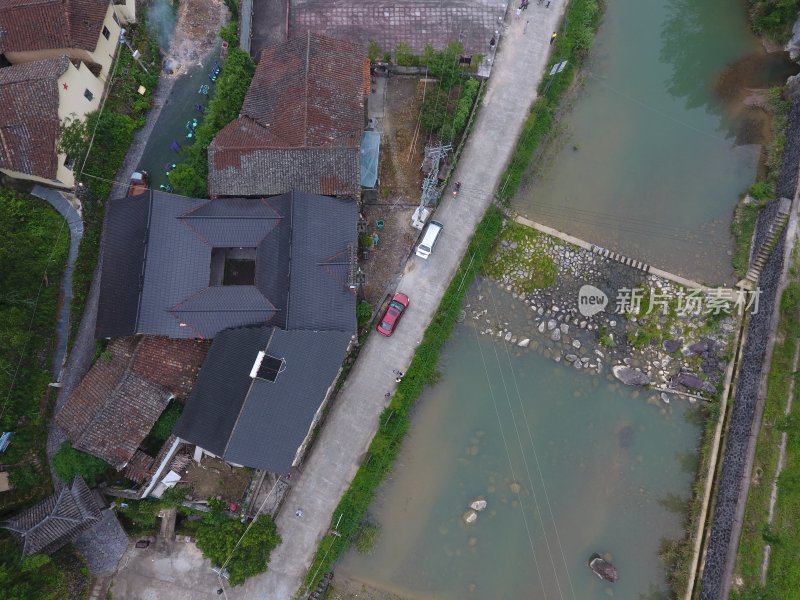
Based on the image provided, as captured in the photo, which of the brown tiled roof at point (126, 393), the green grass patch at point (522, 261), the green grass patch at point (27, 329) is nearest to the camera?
the brown tiled roof at point (126, 393)

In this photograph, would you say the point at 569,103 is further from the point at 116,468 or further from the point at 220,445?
the point at 116,468

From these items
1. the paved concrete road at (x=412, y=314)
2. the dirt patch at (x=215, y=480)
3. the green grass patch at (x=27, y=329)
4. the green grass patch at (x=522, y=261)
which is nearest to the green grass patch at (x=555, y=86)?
the paved concrete road at (x=412, y=314)

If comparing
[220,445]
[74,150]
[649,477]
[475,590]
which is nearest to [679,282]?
A: [649,477]

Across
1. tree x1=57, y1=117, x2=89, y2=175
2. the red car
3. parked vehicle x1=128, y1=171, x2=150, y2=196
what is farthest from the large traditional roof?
tree x1=57, y1=117, x2=89, y2=175

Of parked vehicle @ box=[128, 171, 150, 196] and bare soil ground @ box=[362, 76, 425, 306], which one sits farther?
parked vehicle @ box=[128, 171, 150, 196]

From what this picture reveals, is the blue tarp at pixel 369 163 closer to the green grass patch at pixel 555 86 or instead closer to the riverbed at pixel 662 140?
the green grass patch at pixel 555 86

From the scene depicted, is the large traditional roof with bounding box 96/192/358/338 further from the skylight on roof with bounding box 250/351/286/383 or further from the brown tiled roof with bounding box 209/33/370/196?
the skylight on roof with bounding box 250/351/286/383
